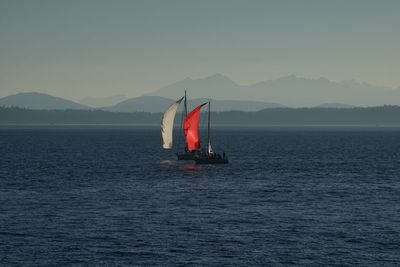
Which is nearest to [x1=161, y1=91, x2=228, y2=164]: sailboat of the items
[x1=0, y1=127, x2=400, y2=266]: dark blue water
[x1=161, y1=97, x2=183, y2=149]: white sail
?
[x1=161, y1=97, x2=183, y2=149]: white sail

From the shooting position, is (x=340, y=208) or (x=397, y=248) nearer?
(x=397, y=248)

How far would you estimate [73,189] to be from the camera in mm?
82688

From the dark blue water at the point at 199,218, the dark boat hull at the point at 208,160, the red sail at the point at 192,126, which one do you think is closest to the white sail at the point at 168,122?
the red sail at the point at 192,126

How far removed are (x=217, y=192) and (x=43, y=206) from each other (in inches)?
890

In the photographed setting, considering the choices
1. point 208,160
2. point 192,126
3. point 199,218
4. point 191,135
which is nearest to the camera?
point 199,218

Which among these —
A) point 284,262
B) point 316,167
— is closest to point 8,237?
point 284,262

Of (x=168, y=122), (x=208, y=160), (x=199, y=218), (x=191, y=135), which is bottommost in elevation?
(x=199, y=218)

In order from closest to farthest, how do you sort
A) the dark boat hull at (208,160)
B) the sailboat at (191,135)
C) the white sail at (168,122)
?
the sailboat at (191,135), the white sail at (168,122), the dark boat hull at (208,160)

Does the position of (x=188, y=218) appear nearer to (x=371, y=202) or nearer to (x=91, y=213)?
(x=91, y=213)

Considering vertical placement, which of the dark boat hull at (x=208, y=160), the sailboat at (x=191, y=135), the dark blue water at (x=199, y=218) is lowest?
the dark blue water at (x=199, y=218)

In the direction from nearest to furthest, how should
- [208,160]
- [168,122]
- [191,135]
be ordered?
[191,135] < [168,122] < [208,160]

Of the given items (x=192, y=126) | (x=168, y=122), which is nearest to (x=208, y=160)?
(x=192, y=126)

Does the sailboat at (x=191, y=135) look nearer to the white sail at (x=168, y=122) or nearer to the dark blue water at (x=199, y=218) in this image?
the white sail at (x=168, y=122)

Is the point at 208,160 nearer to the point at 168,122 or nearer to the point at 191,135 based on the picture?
the point at 191,135
